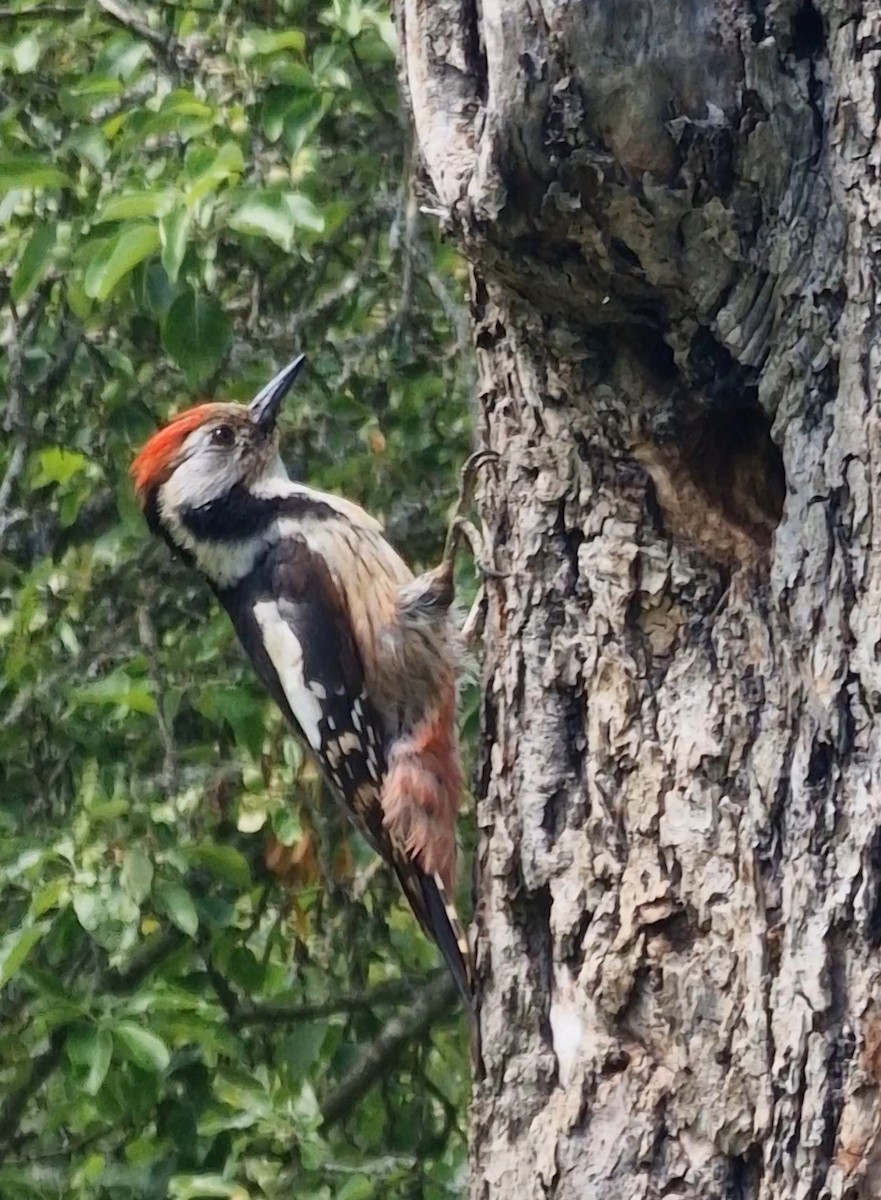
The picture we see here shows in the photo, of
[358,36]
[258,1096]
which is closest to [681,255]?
[358,36]

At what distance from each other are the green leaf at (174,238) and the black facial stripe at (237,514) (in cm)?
88

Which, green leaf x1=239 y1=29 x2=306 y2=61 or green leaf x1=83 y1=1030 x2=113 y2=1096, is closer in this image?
green leaf x1=83 y1=1030 x2=113 y2=1096

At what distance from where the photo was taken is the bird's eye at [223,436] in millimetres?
2918

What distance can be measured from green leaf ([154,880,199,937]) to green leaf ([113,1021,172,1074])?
0.18m

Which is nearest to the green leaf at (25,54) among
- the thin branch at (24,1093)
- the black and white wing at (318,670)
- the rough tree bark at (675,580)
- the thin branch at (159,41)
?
the thin branch at (159,41)

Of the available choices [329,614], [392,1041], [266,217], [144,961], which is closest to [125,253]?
[266,217]

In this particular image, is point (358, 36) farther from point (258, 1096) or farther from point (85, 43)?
point (258, 1096)

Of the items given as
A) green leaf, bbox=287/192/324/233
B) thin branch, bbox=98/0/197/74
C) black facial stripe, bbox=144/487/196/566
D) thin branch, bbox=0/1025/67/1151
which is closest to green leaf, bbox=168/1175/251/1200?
thin branch, bbox=0/1025/67/1151

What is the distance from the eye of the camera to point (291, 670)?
285 centimetres

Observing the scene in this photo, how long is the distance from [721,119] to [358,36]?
1250 millimetres

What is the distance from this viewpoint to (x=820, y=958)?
1466 millimetres

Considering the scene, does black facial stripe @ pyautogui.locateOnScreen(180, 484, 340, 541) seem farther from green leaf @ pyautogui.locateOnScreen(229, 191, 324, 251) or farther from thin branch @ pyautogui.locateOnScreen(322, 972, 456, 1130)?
thin branch @ pyautogui.locateOnScreen(322, 972, 456, 1130)

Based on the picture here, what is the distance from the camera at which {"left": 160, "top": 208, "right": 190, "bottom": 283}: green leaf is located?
2.16 m

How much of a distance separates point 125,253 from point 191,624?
115 centimetres
